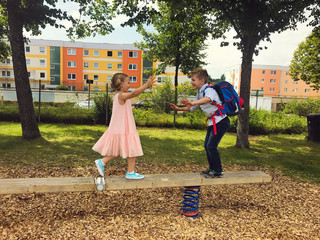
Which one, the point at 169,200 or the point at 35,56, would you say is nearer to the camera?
the point at 169,200

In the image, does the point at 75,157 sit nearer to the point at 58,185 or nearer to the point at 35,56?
the point at 58,185

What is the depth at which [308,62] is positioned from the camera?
30.0 meters

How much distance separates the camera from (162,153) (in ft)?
26.8

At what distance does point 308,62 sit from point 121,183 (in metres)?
33.1

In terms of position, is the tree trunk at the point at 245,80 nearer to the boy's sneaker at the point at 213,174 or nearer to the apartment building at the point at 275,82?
the boy's sneaker at the point at 213,174

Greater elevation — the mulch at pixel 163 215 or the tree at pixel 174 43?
the tree at pixel 174 43

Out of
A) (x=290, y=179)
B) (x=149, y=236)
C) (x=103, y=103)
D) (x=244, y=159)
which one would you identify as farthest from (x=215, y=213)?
(x=103, y=103)

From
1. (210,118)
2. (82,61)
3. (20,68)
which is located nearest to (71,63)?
(82,61)

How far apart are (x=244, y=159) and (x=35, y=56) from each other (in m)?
56.2

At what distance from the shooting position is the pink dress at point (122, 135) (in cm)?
371

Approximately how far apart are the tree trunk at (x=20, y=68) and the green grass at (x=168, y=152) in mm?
633

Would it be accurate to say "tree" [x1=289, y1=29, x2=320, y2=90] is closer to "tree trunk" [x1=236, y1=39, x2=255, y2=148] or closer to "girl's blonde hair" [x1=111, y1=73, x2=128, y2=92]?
"tree trunk" [x1=236, y1=39, x2=255, y2=148]

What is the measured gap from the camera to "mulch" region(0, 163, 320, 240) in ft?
11.4

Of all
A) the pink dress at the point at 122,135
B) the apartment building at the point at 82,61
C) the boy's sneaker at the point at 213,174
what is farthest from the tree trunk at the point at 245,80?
the apartment building at the point at 82,61
